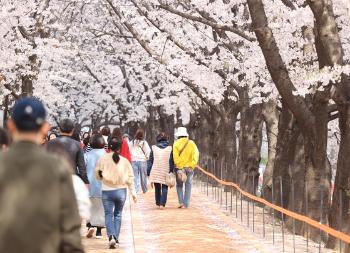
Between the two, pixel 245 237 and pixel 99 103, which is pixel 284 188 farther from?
pixel 99 103

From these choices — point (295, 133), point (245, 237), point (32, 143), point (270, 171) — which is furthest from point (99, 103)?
point (32, 143)

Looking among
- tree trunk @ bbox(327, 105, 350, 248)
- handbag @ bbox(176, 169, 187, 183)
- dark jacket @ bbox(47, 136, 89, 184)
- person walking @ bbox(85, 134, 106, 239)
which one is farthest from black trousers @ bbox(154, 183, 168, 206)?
dark jacket @ bbox(47, 136, 89, 184)

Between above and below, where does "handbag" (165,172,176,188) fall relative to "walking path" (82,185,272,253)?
above

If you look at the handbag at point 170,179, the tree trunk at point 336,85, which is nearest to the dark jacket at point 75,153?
the tree trunk at point 336,85

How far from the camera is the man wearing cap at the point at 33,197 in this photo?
15.2 ft

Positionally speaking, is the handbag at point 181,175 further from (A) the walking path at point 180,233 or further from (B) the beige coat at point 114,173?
(B) the beige coat at point 114,173

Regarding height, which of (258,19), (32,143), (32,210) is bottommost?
(32,210)

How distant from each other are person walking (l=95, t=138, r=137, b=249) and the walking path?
478 mm

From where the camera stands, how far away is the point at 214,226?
691 inches

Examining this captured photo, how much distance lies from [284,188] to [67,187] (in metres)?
17.5

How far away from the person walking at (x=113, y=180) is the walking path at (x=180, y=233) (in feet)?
1.57

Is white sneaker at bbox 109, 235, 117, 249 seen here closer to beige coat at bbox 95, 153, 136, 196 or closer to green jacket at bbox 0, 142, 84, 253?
beige coat at bbox 95, 153, 136, 196

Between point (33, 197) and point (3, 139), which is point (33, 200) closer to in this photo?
point (33, 197)

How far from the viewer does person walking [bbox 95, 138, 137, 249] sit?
13570 mm
